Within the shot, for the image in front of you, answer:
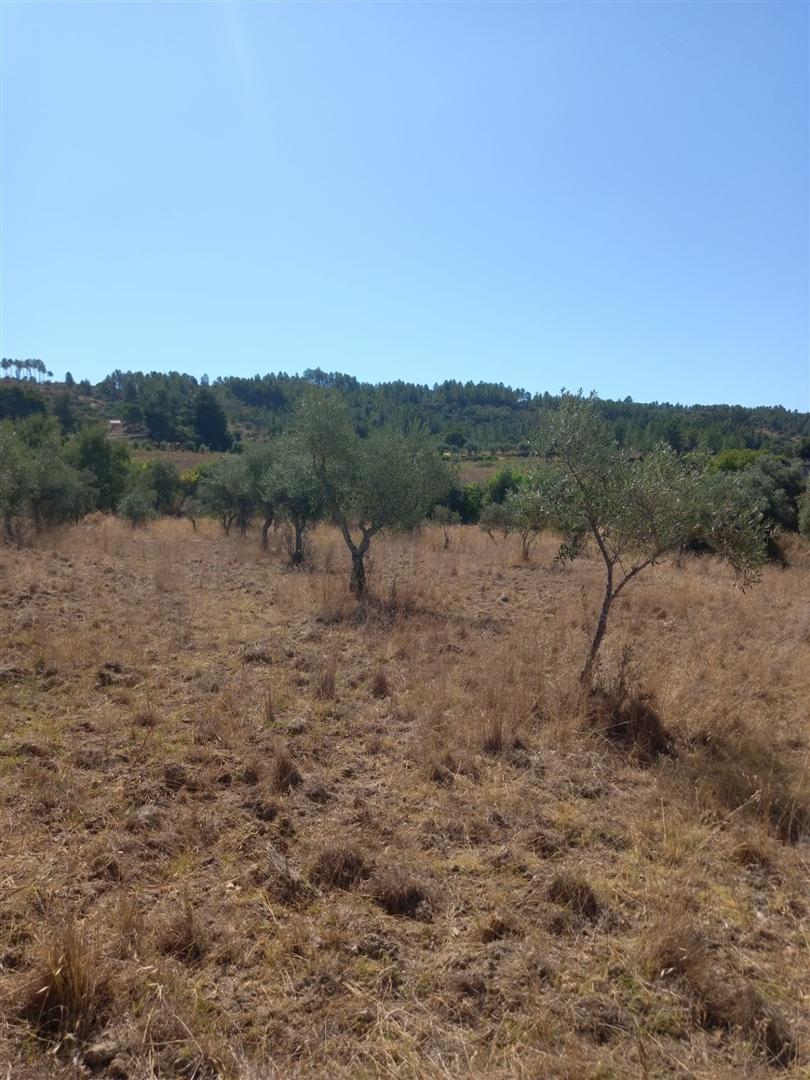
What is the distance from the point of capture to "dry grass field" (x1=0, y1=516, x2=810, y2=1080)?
3203 millimetres

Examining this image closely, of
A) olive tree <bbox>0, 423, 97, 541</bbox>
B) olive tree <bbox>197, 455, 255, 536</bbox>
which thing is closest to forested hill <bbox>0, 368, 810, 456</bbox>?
olive tree <bbox>197, 455, 255, 536</bbox>

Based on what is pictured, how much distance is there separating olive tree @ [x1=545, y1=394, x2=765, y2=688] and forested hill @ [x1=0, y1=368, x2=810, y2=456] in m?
46.6

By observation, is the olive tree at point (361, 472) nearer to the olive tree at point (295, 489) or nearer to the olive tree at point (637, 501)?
the olive tree at point (295, 489)

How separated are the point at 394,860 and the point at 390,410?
88.9m

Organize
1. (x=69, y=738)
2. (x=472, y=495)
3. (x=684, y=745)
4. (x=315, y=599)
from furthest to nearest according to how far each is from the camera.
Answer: (x=472, y=495) → (x=315, y=599) → (x=684, y=745) → (x=69, y=738)

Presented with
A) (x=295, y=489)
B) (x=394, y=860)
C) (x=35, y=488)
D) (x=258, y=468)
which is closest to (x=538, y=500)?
(x=394, y=860)

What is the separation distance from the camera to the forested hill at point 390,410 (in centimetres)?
6894

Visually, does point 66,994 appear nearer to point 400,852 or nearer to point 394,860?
point 394,860

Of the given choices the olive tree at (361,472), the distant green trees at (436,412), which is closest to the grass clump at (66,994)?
the olive tree at (361,472)

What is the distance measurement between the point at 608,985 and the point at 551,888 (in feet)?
2.75

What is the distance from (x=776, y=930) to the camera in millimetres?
4246

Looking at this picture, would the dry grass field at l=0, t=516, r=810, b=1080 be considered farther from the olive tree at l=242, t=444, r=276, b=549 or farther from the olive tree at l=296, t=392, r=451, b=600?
the olive tree at l=242, t=444, r=276, b=549

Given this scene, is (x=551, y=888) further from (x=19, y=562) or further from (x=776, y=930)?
(x=19, y=562)

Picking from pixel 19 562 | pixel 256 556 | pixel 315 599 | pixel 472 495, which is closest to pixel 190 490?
pixel 472 495
